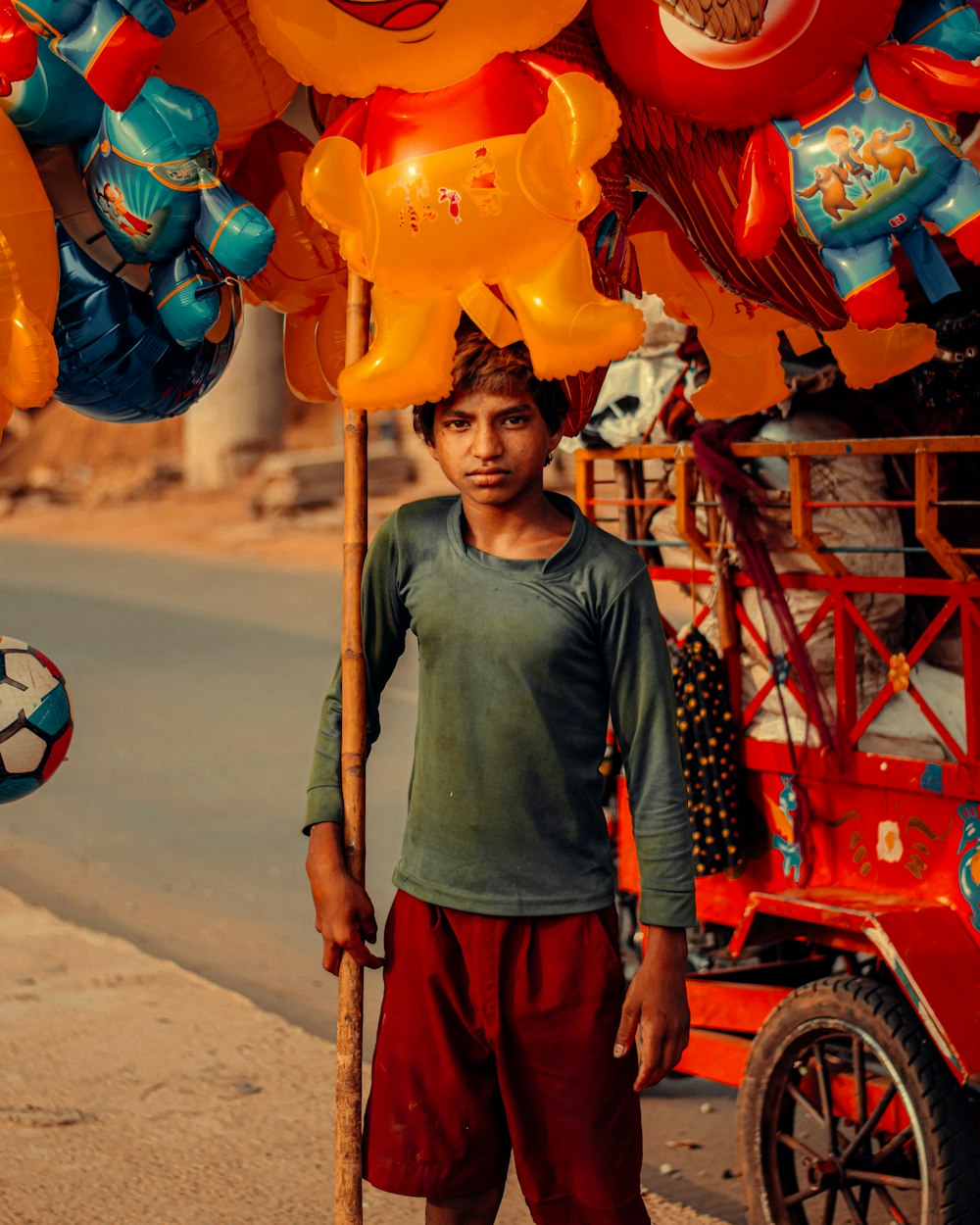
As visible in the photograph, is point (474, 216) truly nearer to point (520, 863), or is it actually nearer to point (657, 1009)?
point (520, 863)

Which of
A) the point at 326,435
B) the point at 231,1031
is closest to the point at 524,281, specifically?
the point at 231,1031

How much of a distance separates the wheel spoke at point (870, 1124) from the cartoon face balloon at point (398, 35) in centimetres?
204

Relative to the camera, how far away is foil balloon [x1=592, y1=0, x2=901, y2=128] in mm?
2348

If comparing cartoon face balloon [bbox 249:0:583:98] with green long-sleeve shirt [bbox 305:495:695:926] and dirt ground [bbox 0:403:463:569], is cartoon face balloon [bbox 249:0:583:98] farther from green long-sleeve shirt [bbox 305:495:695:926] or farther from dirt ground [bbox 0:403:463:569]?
dirt ground [bbox 0:403:463:569]

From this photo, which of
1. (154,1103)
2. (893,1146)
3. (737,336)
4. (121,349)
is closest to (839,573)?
(737,336)

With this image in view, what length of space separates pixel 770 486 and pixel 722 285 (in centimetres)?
87

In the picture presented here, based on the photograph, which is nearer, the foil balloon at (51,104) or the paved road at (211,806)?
the foil balloon at (51,104)

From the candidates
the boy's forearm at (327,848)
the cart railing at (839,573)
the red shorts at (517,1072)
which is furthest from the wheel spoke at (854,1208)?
the boy's forearm at (327,848)

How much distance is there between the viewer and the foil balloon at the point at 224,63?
256 cm

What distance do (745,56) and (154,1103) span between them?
3.11 meters

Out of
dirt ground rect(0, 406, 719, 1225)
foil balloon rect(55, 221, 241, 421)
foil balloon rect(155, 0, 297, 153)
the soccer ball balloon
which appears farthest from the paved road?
foil balloon rect(155, 0, 297, 153)

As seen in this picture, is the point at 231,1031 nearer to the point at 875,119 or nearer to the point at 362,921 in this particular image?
the point at 362,921

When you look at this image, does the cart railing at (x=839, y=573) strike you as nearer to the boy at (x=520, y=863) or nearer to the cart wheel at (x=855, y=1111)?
the cart wheel at (x=855, y=1111)

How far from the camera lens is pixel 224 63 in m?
2.61
